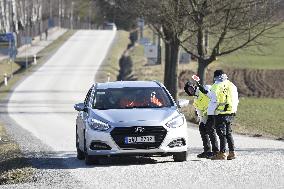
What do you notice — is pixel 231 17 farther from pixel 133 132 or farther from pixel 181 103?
pixel 133 132

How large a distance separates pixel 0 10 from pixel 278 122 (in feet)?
191

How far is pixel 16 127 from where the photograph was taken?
27031 mm

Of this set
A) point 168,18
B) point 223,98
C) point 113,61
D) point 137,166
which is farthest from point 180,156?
point 113,61

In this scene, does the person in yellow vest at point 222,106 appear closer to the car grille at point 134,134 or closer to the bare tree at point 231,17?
the car grille at point 134,134

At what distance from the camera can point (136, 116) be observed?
13.6 metres

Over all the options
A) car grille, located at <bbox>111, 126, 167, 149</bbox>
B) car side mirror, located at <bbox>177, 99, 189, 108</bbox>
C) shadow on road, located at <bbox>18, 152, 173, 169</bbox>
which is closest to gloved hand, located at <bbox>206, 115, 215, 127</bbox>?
car side mirror, located at <bbox>177, 99, 189, 108</bbox>

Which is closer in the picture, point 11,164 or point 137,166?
point 137,166

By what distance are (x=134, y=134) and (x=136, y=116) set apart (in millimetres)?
341

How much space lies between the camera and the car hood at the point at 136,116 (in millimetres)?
13484

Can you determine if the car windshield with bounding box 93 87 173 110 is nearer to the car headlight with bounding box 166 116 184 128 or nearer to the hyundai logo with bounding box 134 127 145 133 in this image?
the car headlight with bounding box 166 116 184 128

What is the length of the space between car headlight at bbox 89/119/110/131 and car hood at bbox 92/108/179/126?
72 millimetres

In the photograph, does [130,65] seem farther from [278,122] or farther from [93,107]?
[93,107]

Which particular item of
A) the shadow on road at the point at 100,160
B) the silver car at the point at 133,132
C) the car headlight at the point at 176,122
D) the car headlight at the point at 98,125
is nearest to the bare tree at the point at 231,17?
the shadow on road at the point at 100,160

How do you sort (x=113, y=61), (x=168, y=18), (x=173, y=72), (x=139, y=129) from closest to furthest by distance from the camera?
(x=139, y=129) → (x=168, y=18) → (x=173, y=72) → (x=113, y=61)
